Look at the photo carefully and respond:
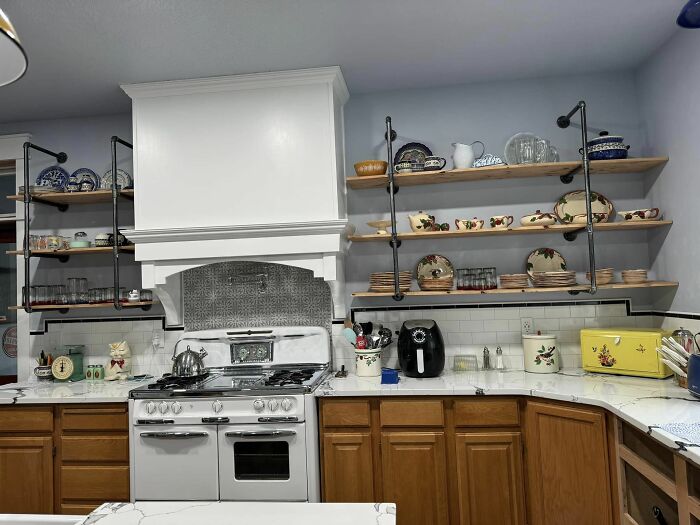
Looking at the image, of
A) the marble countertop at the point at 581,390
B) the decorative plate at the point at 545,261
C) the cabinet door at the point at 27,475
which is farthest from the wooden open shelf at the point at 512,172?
the cabinet door at the point at 27,475

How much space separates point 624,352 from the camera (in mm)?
2555

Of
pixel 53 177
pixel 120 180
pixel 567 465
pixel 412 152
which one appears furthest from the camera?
pixel 53 177

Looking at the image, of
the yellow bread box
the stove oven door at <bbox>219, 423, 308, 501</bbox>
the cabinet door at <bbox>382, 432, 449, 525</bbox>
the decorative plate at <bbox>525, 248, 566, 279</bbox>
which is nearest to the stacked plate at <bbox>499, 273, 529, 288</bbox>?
the decorative plate at <bbox>525, 248, 566, 279</bbox>

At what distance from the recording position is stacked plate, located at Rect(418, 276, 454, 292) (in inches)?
111

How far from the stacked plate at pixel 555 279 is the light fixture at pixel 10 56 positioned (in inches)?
98.1

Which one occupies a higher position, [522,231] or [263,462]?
[522,231]

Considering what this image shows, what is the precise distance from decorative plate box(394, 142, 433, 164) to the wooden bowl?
201mm

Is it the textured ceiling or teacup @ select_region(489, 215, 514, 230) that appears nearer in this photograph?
the textured ceiling

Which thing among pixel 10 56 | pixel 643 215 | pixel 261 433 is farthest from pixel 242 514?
pixel 643 215

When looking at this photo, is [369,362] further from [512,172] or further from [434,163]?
[512,172]

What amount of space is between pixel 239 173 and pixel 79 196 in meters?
1.09

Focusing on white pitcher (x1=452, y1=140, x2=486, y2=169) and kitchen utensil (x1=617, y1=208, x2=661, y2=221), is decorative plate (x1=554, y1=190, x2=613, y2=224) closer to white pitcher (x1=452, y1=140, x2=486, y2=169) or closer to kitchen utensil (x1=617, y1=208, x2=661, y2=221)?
kitchen utensil (x1=617, y1=208, x2=661, y2=221)

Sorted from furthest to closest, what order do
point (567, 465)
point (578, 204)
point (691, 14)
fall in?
point (578, 204) → point (567, 465) → point (691, 14)

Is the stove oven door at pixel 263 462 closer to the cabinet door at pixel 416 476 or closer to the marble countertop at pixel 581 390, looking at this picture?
the marble countertop at pixel 581 390
